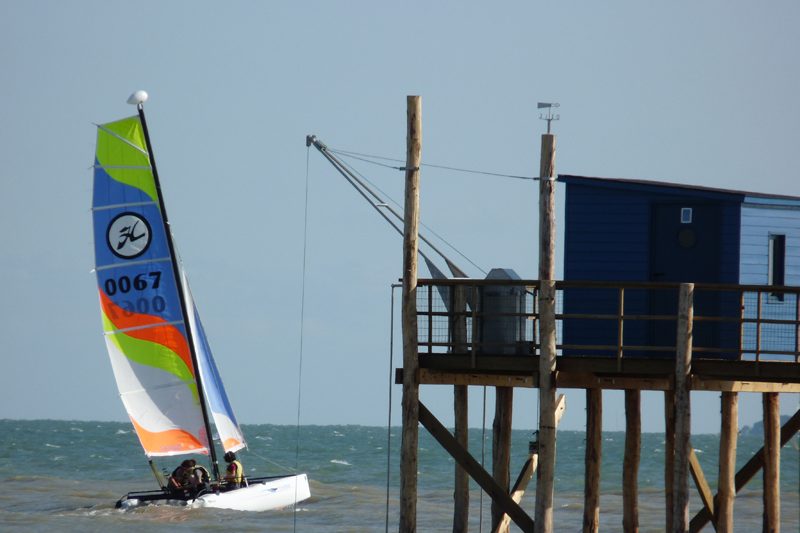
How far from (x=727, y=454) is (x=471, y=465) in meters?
3.31

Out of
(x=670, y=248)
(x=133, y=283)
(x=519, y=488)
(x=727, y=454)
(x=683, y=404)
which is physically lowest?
(x=519, y=488)

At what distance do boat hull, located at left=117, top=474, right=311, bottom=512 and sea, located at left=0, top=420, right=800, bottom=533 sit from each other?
0.60 feet

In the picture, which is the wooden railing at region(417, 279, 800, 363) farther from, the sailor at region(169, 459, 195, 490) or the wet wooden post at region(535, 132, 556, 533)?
the sailor at region(169, 459, 195, 490)

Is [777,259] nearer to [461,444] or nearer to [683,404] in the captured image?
[683,404]

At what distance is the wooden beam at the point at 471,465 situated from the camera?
61.8 feet

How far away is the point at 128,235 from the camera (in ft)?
104

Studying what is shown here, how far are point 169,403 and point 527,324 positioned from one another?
15302 millimetres

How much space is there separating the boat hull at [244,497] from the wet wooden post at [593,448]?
41.8ft

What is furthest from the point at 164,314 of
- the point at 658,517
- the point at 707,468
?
the point at 707,468

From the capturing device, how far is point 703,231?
20391mm

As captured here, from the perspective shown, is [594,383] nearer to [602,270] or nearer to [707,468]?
[602,270]

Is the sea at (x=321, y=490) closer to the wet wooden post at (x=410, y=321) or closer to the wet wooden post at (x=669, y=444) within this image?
the wet wooden post at (x=410, y=321)

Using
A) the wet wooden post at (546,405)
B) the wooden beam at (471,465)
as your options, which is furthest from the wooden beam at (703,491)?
the wooden beam at (471,465)

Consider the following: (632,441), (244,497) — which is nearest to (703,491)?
(632,441)
